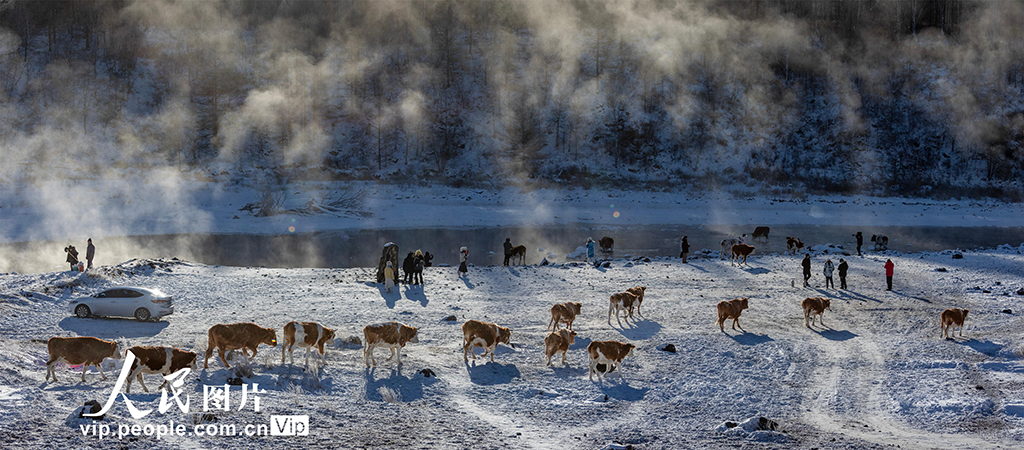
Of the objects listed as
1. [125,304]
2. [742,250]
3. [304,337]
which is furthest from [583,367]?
[742,250]

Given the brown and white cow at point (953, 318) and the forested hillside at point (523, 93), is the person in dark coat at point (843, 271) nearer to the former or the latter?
the brown and white cow at point (953, 318)

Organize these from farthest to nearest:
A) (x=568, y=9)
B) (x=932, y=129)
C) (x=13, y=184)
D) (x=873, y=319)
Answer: (x=568, y=9)
(x=932, y=129)
(x=13, y=184)
(x=873, y=319)

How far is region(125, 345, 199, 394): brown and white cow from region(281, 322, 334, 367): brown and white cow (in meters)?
2.04

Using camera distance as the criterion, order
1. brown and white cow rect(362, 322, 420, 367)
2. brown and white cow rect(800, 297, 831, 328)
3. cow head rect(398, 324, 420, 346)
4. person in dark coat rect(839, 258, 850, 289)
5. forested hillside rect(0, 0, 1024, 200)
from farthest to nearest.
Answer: forested hillside rect(0, 0, 1024, 200) < person in dark coat rect(839, 258, 850, 289) < brown and white cow rect(800, 297, 831, 328) < cow head rect(398, 324, 420, 346) < brown and white cow rect(362, 322, 420, 367)

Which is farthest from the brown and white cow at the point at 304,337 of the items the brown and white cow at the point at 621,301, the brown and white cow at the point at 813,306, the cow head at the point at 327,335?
the brown and white cow at the point at 813,306

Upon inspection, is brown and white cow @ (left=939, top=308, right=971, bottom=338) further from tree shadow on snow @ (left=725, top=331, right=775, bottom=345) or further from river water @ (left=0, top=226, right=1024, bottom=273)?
river water @ (left=0, top=226, right=1024, bottom=273)

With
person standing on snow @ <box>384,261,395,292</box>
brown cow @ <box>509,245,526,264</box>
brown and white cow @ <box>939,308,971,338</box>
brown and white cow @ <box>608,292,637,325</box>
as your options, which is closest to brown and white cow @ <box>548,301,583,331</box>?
brown and white cow @ <box>608,292,637,325</box>

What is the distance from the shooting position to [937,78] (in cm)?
9000

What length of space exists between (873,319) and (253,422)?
62.6ft

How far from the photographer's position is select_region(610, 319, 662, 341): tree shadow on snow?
19188 mm

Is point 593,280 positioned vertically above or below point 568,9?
below

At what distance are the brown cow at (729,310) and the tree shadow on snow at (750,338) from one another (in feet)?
1.88

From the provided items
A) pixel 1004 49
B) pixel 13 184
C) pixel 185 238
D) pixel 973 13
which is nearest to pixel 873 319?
pixel 185 238

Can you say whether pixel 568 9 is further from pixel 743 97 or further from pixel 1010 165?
pixel 1010 165
